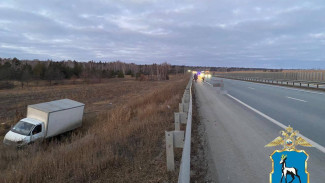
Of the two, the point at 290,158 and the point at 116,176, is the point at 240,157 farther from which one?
the point at 290,158

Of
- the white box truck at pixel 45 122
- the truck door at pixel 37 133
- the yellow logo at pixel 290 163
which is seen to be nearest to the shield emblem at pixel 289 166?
the yellow logo at pixel 290 163

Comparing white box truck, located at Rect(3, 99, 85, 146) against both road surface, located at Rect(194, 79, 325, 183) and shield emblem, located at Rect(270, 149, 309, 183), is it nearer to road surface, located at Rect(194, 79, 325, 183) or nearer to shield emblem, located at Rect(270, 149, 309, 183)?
road surface, located at Rect(194, 79, 325, 183)

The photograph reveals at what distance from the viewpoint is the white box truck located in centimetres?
1221

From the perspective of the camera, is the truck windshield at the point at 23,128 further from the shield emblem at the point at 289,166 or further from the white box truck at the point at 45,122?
the shield emblem at the point at 289,166

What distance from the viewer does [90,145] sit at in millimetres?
6539

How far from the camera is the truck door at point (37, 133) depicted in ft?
40.7

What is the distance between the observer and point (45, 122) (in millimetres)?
13375

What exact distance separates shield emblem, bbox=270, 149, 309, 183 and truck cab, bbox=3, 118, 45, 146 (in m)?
13.0

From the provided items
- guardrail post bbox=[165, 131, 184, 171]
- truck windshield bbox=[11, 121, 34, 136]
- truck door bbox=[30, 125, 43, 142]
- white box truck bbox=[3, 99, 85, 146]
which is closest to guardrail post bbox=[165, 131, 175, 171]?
guardrail post bbox=[165, 131, 184, 171]

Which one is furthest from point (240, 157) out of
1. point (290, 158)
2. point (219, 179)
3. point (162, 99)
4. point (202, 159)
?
point (162, 99)

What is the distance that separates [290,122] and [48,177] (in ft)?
27.2

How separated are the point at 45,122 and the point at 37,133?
2.90ft

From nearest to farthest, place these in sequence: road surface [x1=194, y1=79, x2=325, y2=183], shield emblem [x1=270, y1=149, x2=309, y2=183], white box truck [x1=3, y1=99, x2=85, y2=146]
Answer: shield emblem [x1=270, y1=149, x2=309, y2=183], road surface [x1=194, y1=79, x2=325, y2=183], white box truck [x1=3, y1=99, x2=85, y2=146]

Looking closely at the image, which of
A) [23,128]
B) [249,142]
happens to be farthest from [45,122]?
[249,142]
